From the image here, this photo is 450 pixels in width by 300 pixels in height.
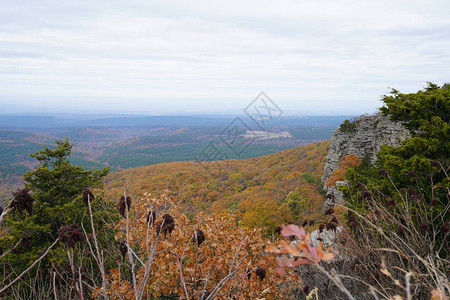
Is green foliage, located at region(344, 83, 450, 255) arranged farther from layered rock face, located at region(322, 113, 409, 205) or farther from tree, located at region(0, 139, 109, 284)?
tree, located at region(0, 139, 109, 284)

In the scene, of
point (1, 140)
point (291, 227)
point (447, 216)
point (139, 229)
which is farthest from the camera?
point (1, 140)

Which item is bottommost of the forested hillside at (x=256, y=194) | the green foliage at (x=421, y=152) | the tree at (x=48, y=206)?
the forested hillside at (x=256, y=194)

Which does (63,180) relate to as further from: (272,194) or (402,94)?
(272,194)

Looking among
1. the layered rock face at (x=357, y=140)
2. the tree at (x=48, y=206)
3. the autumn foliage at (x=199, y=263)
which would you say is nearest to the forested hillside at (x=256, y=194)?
the tree at (x=48, y=206)

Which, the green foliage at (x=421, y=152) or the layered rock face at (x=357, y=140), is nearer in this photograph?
the green foliage at (x=421, y=152)

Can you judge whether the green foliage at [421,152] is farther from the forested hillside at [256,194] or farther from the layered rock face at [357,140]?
the layered rock face at [357,140]

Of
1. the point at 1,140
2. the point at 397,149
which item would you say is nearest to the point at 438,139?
the point at 397,149

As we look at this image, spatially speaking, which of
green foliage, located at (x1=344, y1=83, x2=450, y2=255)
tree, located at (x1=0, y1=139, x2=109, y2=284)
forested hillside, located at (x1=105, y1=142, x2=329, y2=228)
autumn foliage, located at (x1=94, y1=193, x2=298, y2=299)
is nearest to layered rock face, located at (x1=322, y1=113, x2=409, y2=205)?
forested hillside, located at (x1=105, y1=142, x2=329, y2=228)

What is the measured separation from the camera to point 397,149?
25.3ft

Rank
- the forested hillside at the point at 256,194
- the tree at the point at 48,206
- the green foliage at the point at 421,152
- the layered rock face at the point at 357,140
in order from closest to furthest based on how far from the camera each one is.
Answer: the green foliage at the point at 421,152 → the tree at the point at 48,206 → the forested hillside at the point at 256,194 → the layered rock face at the point at 357,140

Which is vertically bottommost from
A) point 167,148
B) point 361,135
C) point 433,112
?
point 167,148

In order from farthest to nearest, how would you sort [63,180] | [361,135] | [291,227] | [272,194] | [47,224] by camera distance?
[272,194]
[361,135]
[63,180]
[47,224]
[291,227]

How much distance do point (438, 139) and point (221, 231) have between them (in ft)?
22.3

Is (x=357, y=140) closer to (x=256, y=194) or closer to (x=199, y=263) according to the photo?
(x=256, y=194)
